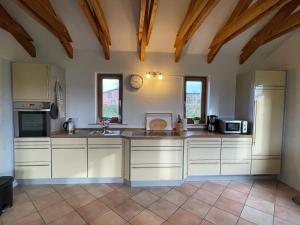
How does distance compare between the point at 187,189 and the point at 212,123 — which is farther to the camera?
the point at 212,123

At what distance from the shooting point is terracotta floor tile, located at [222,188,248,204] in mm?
2570

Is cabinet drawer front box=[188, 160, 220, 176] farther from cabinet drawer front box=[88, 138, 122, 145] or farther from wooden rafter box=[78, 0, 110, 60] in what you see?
wooden rafter box=[78, 0, 110, 60]

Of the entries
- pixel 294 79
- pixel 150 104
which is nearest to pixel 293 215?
pixel 294 79

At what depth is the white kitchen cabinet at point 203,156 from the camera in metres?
3.06

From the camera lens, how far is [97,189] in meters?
2.80

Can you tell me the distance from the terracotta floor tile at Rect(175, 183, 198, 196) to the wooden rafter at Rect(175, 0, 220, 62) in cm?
232

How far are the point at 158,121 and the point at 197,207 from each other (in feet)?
5.49

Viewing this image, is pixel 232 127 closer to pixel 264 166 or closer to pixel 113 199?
pixel 264 166

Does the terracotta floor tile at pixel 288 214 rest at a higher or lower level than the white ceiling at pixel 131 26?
lower

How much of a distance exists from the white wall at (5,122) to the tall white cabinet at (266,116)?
3.92 metres

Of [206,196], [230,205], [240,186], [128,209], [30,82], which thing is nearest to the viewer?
[128,209]

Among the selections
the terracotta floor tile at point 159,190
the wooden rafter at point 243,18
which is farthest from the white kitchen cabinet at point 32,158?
the wooden rafter at point 243,18

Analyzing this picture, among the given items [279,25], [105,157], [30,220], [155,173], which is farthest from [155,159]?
[279,25]

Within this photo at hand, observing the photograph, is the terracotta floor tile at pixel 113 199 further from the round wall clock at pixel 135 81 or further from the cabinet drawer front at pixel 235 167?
the round wall clock at pixel 135 81
